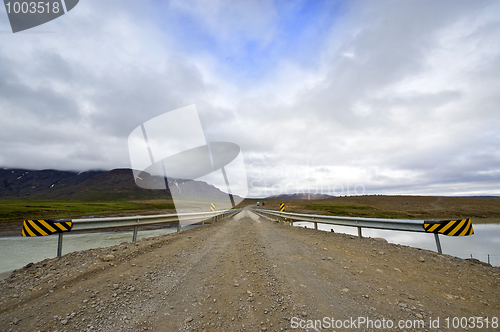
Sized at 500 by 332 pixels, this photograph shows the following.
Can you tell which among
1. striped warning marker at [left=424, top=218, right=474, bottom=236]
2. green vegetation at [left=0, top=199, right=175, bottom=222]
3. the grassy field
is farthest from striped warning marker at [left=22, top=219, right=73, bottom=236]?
the grassy field

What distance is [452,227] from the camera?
6027mm

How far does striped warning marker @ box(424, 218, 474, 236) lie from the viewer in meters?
5.89

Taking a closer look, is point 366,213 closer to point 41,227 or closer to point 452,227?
point 452,227

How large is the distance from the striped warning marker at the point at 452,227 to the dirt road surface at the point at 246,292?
73 cm

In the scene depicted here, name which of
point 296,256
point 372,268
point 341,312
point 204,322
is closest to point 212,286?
point 204,322

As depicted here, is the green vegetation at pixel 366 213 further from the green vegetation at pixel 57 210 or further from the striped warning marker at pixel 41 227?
the green vegetation at pixel 57 210

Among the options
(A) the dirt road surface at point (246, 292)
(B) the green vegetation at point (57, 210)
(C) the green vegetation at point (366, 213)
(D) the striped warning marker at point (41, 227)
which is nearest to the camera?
(A) the dirt road surface at point (246, 292)

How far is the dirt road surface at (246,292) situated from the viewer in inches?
124

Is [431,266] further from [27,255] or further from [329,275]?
[27,255]

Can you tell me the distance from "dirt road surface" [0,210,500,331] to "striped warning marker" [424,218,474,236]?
0.73 metres

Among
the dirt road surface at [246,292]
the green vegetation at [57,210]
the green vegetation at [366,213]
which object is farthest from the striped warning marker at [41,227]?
the green vegetation at [366,213]

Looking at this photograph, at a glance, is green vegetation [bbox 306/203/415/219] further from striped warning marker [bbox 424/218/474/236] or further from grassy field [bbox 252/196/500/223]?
striped warning marker [bbox 424/218/474/236]

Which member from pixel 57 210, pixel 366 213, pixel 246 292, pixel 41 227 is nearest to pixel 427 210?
pixel 366 213

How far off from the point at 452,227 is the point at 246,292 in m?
6.10
